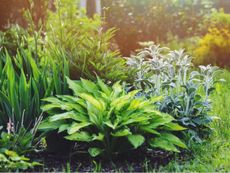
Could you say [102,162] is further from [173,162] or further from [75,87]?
[75,87]

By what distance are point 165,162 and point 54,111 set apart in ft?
3.18

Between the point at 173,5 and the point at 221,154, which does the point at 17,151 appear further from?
the point at 173,5

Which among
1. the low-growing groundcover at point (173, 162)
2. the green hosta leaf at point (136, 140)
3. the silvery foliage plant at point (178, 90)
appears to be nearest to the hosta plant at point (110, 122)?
the green hosta leaf at point (136, 140)

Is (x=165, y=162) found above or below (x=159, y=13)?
below

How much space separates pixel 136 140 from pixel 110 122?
0.76 feet

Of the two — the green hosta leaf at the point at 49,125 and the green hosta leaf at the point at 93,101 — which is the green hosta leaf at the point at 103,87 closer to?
the green hosta leaf at the point at 93,101

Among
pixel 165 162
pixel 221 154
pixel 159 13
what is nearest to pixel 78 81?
pixel 165 162

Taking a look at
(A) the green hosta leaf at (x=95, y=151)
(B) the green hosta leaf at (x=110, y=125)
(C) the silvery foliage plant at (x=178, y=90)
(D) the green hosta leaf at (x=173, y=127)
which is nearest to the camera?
(B) the green hosta leaf at (x=110, y=125)

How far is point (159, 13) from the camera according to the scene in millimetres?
12109

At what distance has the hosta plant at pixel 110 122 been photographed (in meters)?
3.73

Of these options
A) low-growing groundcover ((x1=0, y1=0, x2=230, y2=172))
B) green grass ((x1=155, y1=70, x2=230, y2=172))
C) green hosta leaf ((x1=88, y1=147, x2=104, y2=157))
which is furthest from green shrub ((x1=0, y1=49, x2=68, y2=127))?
green grass ((x1=155, y1=70, x2=230, y2=172))

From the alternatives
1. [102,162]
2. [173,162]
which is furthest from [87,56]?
[173,162]

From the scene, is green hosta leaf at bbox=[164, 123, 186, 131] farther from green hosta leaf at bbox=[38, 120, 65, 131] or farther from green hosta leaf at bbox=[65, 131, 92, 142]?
green hosta leaf at bbox=[38, 120, 65, 131]

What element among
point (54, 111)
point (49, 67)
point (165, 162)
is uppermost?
point (49, 67)
